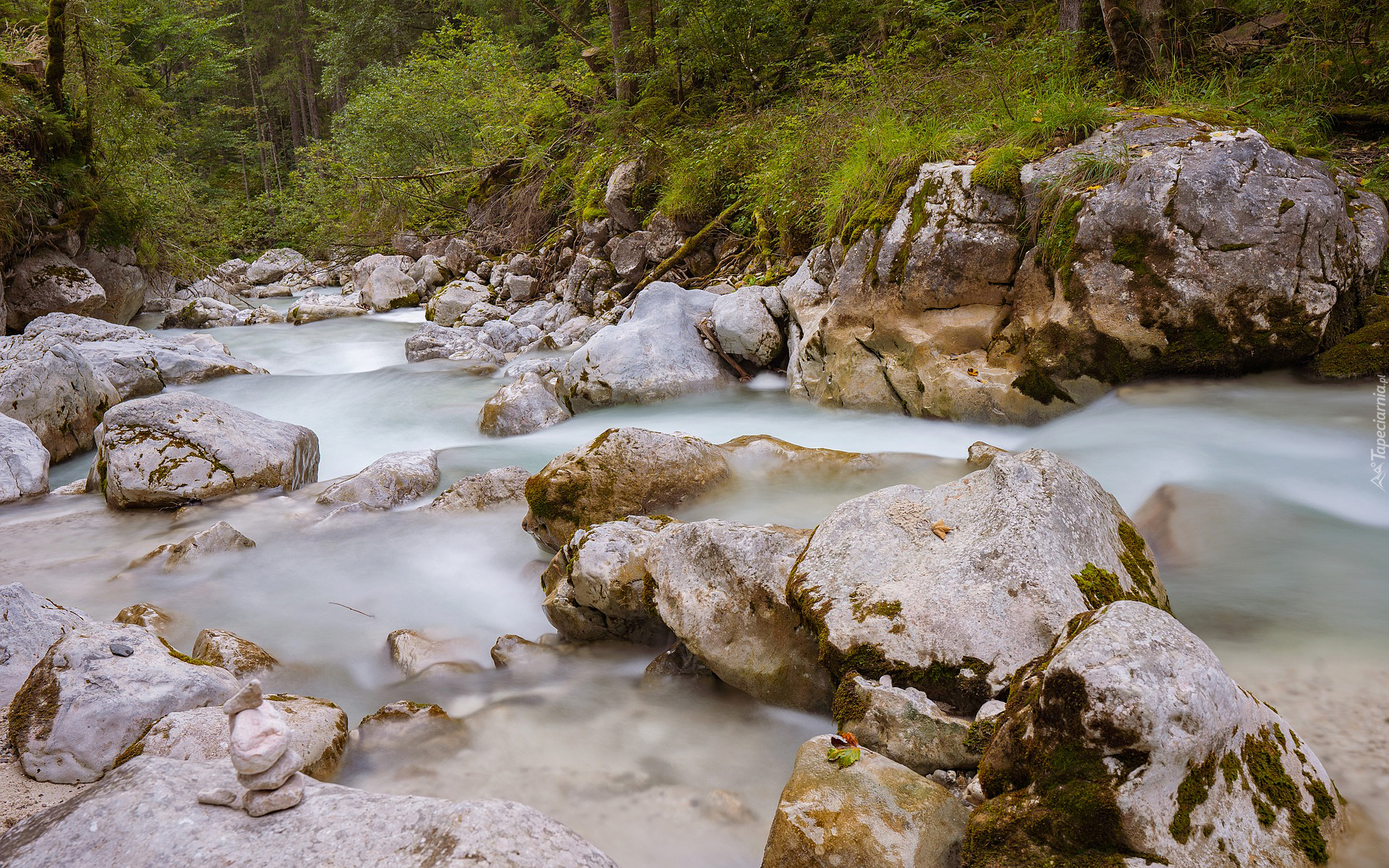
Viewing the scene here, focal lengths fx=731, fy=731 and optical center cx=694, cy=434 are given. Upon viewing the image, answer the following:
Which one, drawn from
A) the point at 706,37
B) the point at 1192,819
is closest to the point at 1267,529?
the point at 1192,819

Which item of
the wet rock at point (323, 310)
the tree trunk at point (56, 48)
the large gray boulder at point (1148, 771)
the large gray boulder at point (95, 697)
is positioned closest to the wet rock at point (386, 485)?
the large gray boulder at point (95, 697)

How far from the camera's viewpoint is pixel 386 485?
649 cm

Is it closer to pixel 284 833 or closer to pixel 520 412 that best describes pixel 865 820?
pixel 284 833

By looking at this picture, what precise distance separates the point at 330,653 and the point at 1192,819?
4.30m

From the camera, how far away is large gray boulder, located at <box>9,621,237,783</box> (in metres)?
2.69

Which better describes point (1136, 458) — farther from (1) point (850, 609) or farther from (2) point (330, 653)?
(2) point (330, 653)

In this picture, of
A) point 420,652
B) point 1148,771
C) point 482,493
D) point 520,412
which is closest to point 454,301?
point 520,412

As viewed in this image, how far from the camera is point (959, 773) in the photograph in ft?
→ 8.35

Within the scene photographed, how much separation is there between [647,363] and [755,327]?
131 centimetres

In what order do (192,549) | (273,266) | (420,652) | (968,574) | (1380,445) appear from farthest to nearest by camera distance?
(273,266) → (192,549) → (1380,445) → (420,652) → (968,574)

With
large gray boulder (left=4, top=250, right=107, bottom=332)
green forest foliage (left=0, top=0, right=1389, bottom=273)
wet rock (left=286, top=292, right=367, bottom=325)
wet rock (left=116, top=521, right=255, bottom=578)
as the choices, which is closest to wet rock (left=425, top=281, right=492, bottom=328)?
green forest foliage (left=0, top=0, right=1389, bottom=273)

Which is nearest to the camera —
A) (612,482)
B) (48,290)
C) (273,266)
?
(612,482)

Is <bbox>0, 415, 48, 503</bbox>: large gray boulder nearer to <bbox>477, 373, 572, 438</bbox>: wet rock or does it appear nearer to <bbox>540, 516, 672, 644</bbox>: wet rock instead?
<bbox>477, 373, 572, 438</bbox>: wet rock

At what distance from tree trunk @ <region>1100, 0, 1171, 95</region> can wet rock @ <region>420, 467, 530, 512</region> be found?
7.35 m
